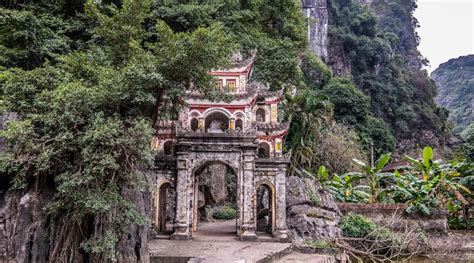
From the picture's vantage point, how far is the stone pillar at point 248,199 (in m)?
13.2

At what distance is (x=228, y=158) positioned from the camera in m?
13.6

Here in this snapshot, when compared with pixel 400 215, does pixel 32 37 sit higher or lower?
higher

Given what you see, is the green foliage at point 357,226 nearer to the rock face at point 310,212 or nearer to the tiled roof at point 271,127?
the rock face at point 310,212

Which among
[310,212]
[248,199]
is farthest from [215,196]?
[248,199]

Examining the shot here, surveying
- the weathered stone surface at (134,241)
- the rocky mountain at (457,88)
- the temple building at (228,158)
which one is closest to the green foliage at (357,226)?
Answer: the temple building at (228,158)

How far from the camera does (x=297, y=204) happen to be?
1496 centimetres

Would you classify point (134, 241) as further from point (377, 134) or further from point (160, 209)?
point (377, 134)

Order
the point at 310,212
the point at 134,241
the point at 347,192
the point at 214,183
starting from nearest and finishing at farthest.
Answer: the point at 134,241 < the point at 310,212 < the point at 347,192 < the point at 214,183

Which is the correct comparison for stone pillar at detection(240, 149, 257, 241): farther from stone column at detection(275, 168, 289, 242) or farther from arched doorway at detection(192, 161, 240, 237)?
arched doorway at detection(192, 161, 240, 237)

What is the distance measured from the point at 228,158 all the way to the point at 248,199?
1606 millimetres

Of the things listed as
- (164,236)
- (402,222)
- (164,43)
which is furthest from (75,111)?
(402,222)

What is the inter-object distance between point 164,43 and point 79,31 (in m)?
10.4

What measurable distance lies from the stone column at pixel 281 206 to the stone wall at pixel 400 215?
437cm

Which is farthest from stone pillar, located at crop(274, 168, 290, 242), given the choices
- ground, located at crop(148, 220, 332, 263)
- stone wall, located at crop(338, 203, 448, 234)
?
stone wall, located at crop(338, 203, 448, 234)
